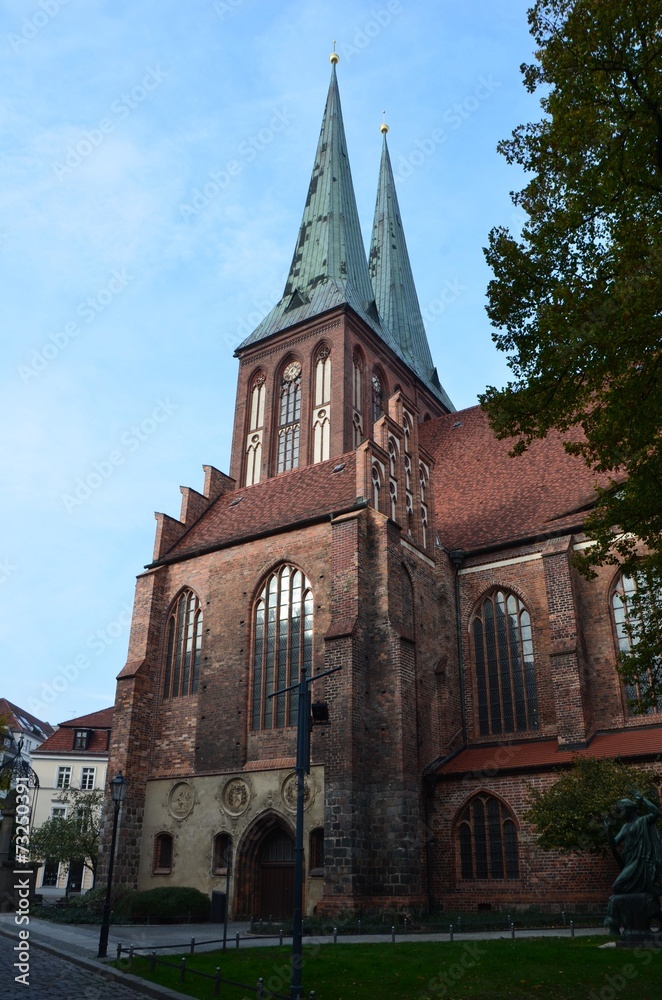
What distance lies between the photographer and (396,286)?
4938 cm

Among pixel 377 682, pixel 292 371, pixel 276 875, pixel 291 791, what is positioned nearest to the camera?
pixel 377 682

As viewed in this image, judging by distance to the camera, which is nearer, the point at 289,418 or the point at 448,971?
the point at 448,971

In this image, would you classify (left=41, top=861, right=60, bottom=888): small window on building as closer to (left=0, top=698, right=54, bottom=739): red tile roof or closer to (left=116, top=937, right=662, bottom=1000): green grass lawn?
(left=0, top=698, right=54, bottom=739): red tile roof

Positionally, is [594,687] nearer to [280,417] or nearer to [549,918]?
[549,918]

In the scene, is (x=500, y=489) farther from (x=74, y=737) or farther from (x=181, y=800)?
(x=74, y=737)

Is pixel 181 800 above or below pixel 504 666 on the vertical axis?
below

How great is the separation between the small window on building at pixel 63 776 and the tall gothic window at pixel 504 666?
3398 centimetres

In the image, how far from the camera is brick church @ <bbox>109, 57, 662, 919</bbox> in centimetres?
1958

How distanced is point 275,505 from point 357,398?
11495mm

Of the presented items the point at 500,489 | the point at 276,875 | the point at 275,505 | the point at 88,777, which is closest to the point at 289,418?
the point at 275,505

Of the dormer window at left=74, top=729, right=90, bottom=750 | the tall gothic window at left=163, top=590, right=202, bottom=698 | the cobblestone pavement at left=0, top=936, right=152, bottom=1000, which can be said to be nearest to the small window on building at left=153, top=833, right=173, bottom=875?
the tall gothic window at left=163, top=590, right=202, bottom=698

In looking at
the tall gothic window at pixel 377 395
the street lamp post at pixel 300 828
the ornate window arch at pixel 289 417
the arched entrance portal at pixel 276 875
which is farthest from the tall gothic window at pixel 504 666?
the tall gothic window at pixel 377 395

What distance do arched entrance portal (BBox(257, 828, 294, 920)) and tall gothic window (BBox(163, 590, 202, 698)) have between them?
17.4ft

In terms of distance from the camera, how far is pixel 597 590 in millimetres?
22766
